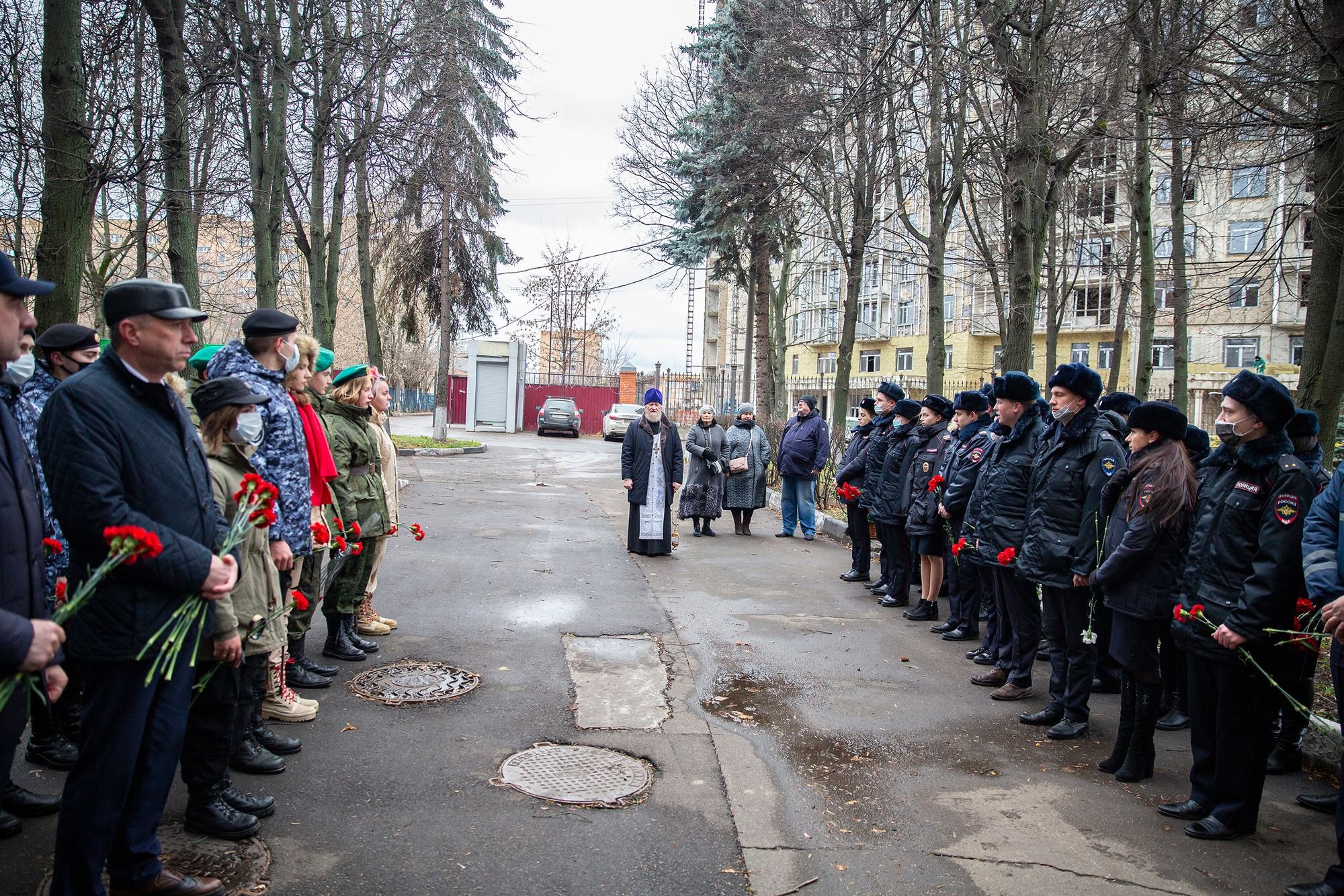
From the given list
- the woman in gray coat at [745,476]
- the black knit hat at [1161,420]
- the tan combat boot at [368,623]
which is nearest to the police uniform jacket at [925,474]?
→ the black knit hat at [1161,420]

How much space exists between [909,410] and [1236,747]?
534 centimetres

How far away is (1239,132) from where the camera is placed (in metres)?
7.88

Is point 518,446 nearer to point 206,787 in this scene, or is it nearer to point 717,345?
point 206,787

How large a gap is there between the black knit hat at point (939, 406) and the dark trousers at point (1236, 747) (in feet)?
15.1

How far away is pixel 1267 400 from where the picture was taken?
424cm

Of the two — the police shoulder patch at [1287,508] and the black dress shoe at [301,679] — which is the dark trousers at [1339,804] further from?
the black dress shoe at [301,679]

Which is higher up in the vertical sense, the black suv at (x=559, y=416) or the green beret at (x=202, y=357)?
the green beret at (x=202, y=357)

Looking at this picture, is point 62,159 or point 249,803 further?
point 62,159

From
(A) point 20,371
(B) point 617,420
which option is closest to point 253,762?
(A) point 20,371

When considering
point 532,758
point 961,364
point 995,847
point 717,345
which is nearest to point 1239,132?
point 995,847

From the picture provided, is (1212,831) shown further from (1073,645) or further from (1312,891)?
(1073,645)

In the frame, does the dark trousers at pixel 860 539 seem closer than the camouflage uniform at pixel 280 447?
No

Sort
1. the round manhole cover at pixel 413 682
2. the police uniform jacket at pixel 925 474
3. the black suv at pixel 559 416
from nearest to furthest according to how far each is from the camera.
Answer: the round manhole cover at pixel 413 682 < the police uniform jacket at pixel 925 474 < the black suv at pixel 559 416

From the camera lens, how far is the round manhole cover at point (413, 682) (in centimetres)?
562
